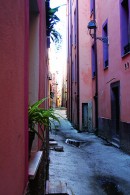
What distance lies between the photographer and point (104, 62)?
1424 centimetres

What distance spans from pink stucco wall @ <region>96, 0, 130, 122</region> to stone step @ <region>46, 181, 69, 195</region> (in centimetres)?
473

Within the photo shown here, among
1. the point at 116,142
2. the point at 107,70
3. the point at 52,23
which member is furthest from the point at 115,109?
the point at 52,23

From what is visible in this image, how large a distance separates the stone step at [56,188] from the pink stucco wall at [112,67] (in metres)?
4.73

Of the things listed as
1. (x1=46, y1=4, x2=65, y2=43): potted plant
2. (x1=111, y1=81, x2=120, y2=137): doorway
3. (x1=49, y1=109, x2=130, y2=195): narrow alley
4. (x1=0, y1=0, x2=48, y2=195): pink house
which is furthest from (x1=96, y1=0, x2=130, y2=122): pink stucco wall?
(x1=0, y1=0, x2=48, y2=195): pink house

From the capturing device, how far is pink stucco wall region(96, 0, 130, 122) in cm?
1062

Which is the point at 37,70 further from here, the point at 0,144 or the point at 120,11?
the point at 120,11

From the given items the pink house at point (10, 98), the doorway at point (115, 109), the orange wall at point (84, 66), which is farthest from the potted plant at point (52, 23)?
the orange wall at point (84, 66)

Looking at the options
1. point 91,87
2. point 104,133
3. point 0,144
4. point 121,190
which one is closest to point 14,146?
point 0,144

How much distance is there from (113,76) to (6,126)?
11048mm

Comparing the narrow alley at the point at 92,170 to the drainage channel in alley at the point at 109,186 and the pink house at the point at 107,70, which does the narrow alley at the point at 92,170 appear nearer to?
the drainage channel in alley at the point at 109,186

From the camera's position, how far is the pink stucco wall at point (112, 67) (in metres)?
10.6

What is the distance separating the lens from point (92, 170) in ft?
26.6

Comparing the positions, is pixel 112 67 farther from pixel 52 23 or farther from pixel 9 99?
pixel 9 99

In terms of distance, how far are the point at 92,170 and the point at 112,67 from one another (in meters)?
5.29
